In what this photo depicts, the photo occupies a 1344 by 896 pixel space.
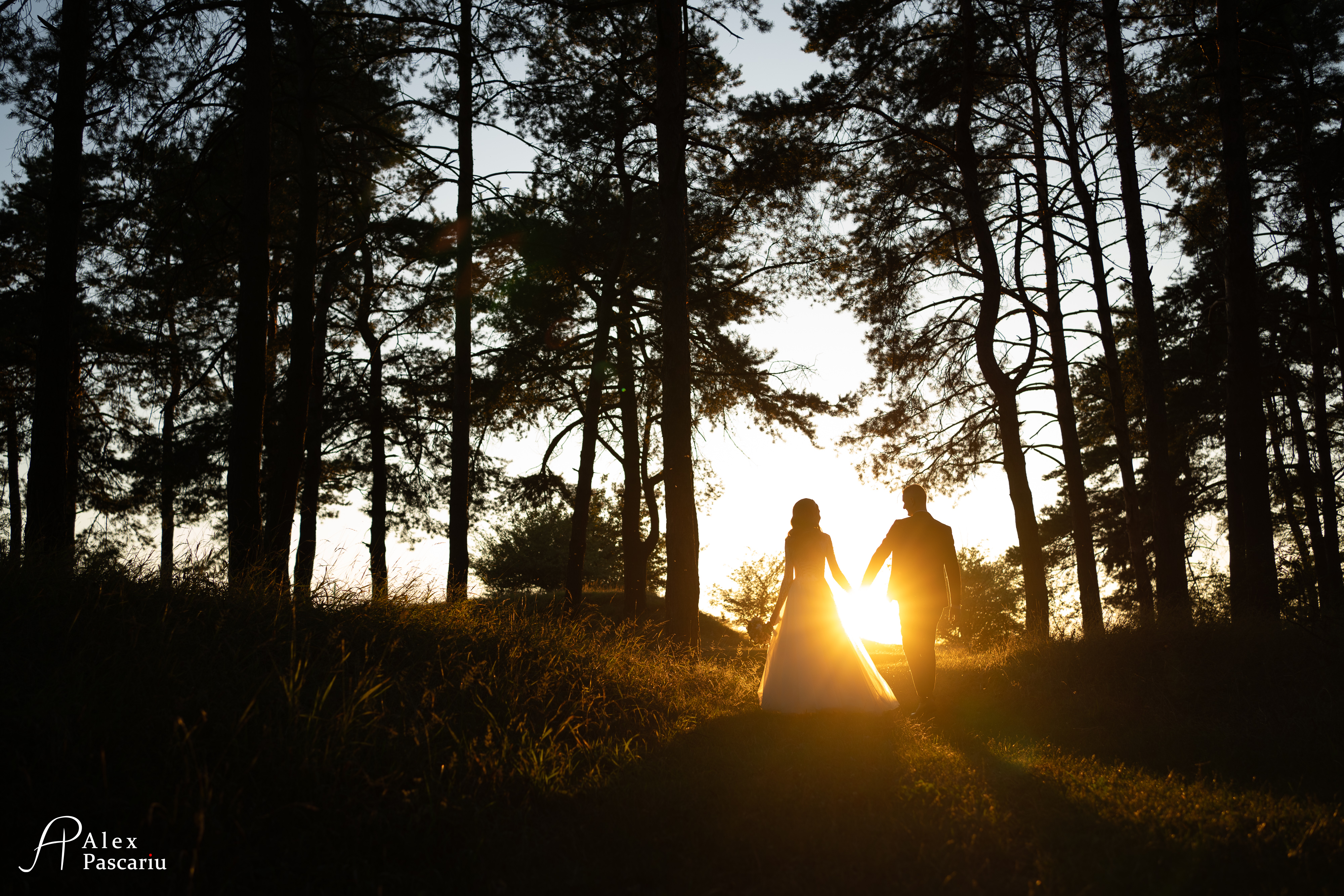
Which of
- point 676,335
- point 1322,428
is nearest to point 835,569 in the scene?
point 676,335

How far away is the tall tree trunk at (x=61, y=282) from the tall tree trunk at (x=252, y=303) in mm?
1747

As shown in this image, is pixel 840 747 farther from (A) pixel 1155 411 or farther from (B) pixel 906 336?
(B) pixel 906 336

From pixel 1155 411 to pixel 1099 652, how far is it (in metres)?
5.50

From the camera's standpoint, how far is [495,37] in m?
13.2

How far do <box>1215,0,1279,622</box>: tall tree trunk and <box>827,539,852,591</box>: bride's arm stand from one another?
5.79 metres

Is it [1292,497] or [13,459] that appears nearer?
[13,459]

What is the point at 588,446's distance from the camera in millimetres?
19312

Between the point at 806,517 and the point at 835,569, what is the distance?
1.85 feet

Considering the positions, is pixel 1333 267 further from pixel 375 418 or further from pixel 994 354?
pixel 375 418

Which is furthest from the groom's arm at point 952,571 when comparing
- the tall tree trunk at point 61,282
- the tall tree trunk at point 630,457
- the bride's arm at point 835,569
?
the tall tree trunk at point 630,457

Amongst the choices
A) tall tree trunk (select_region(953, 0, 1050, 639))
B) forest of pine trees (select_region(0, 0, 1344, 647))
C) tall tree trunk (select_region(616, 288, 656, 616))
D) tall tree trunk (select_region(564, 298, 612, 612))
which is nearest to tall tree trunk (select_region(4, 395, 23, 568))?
forest of pine trees (select_region(0, 0, 1344, 647))

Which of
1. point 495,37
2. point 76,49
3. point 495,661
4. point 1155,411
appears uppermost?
point 495,37

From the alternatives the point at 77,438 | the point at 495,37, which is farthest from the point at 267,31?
the point at 77,438

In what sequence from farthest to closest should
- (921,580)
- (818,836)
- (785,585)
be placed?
1. (921,580)
2. (785,585)
3. (818,836)
